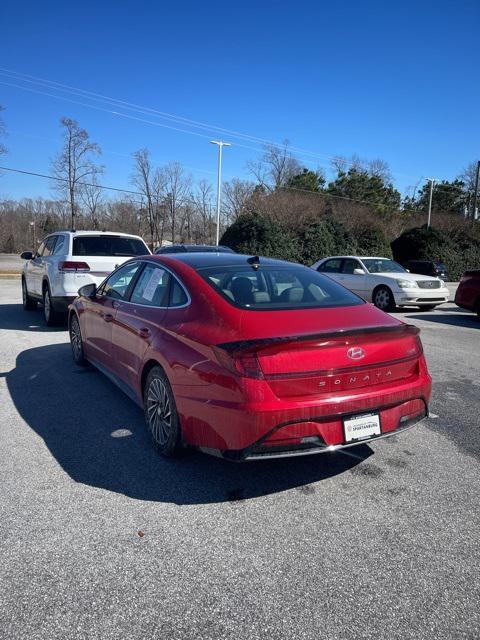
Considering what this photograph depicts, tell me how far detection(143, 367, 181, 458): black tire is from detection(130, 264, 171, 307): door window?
0.63 metres

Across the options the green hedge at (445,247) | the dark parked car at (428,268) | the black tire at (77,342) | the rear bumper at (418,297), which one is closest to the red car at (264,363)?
the black tire at (77,342)

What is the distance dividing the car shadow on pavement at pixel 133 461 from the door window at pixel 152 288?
110 cm

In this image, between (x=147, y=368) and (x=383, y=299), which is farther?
(x=383, y=299)

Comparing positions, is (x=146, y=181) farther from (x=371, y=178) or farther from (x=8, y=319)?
(x=8, y=319)

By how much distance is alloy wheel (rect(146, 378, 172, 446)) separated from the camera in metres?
3.68

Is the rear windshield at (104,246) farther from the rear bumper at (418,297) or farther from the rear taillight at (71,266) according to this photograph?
the rear bumper at (418,297)

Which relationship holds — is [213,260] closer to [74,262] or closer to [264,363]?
[264,363]

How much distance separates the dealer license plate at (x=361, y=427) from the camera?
10.3 ft

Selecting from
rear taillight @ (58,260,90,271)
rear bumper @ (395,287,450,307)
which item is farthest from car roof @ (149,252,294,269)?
rear bumper @ (395,287,450,307)

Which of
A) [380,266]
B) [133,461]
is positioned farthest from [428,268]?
[133,461]

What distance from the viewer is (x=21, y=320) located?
9.80m

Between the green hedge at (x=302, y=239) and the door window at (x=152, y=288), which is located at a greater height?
the green hedge at (x=302, y=239)

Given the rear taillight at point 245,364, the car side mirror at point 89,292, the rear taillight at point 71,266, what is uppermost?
the rear taillight at point 71,266

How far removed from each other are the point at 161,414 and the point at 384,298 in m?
11.2
